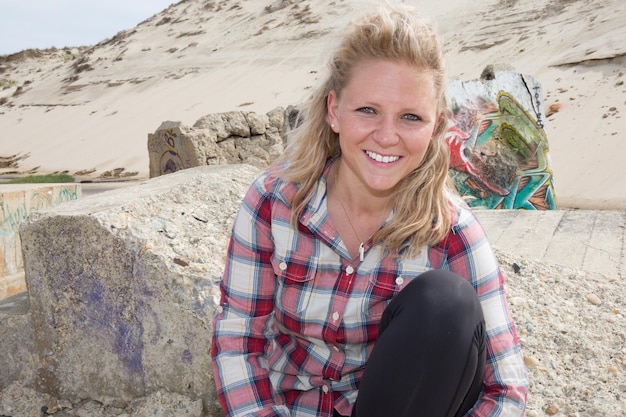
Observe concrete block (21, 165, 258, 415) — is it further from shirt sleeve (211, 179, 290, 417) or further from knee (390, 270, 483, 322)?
knee (390, 270, 483, 322)

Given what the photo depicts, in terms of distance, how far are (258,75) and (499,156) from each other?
642 inches

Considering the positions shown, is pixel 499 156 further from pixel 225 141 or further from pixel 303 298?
pixel 303 298

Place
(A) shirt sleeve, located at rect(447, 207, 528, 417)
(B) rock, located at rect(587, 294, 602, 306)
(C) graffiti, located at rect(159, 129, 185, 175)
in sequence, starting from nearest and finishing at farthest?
(A) shirt sleeve, located at rect(447, 207, 528, 417) → (B) rock, located at rect(587, 294, 602, 306) → (C) graffiti, located at rect(159, 129, 185, 175)

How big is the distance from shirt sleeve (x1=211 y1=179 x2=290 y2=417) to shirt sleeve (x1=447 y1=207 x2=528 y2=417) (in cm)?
54

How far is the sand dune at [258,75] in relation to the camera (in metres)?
12.1

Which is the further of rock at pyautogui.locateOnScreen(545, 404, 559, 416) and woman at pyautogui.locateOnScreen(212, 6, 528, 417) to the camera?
rock at pyautogui.locateOnScreen(545, 404, 559, 416)

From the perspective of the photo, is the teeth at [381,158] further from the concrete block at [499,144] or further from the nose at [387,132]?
the concrete block at [499,144]

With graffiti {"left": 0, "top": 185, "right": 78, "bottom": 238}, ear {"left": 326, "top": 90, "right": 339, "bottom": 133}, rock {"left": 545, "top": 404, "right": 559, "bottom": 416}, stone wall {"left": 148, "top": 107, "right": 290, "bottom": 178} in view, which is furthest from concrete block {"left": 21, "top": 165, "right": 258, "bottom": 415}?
stone wall {"left": 148, "top": 107, "right": 290, "bottom": 178}

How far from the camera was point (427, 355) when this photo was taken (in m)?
1.50

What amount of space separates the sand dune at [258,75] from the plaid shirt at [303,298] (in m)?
7.83

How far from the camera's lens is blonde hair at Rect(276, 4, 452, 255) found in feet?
5.68

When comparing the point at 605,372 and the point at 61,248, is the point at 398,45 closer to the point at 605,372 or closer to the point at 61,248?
the point at 61,248

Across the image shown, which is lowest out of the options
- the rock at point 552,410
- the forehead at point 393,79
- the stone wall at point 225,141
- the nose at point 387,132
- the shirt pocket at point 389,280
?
the rock at point 552,410

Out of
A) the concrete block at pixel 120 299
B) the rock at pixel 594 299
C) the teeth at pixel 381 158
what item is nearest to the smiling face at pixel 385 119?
the teeth at pixel 381 158
